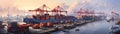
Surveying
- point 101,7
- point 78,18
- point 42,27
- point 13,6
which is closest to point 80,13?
point 78,18

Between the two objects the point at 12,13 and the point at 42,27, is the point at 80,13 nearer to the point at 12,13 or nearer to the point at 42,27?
the point at 42,27

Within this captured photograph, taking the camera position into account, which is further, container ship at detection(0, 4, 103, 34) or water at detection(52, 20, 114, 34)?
water at detection(52, 20, 114, 34)

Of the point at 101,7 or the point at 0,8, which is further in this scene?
the point at 101,7

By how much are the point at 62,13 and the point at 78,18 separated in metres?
0.34

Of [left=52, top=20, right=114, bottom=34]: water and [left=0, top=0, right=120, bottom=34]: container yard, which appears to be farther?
[left=52, top=20, right=114, bottom=34]: water

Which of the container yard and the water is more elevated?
the container yard

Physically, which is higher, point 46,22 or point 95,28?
point 46,22

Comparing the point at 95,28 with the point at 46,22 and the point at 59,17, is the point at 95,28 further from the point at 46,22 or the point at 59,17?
the point at 46,22

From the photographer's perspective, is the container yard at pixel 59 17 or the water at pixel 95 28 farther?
the water at pixel 95 28

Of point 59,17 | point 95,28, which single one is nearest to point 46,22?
point 59,17

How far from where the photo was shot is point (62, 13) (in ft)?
16.1

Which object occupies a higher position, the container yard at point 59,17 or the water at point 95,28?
the container yard at point 59,17

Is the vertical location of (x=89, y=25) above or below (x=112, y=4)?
below

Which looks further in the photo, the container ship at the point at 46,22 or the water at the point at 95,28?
the water at the point at 95,28
